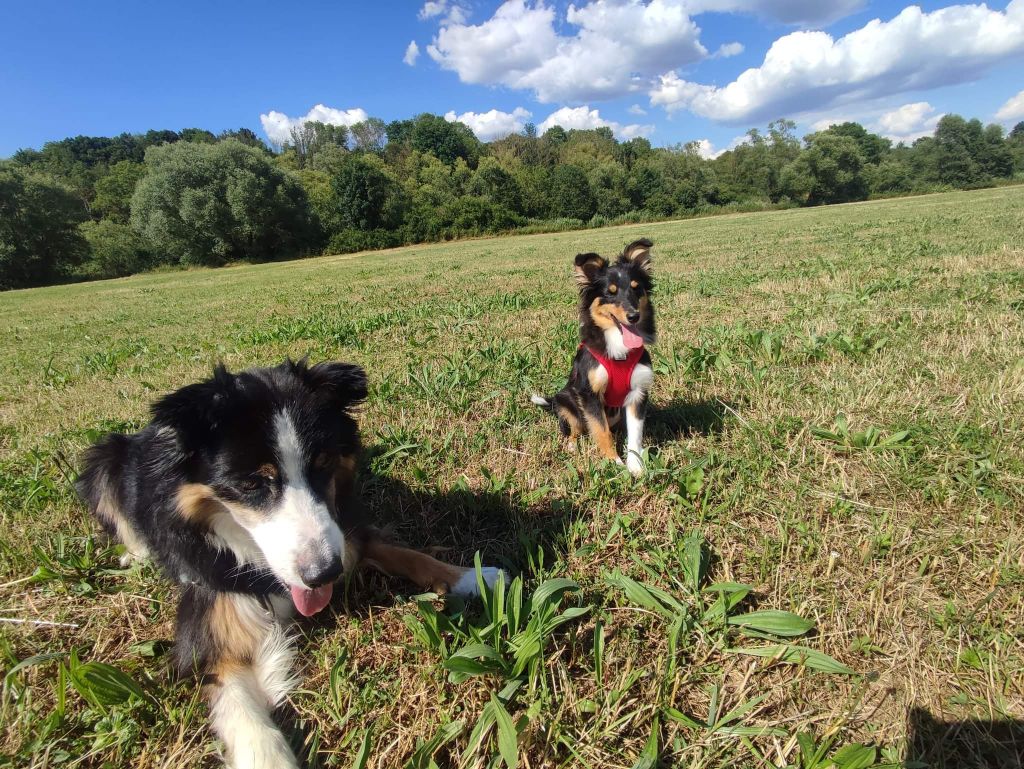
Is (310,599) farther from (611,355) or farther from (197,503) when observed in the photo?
(611,355)

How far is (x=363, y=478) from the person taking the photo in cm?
346

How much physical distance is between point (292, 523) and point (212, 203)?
50.2 metres

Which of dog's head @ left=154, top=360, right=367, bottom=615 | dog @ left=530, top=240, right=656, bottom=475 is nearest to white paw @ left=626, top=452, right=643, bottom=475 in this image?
dog @ left=530, top=240, right=656, bottom=475

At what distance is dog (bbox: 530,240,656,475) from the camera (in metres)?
3.85

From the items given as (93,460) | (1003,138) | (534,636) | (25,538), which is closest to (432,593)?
(534,636)

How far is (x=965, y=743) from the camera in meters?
1.63

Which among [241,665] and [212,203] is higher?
[212,203]

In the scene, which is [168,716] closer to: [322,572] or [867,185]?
[322,572]

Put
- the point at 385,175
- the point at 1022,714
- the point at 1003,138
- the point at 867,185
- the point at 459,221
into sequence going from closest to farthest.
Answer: the point at 1022,714, the point at 459,221, the point at 385,175, the point at 867,185, the point at 1003,138

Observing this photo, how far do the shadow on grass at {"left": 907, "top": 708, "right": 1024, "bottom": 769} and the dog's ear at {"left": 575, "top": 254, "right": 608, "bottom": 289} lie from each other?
133 inches

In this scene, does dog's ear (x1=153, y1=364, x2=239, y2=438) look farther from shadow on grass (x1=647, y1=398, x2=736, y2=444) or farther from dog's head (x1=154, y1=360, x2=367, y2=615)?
shadow on grass (x1=647, y1=398, x2=736, y2=444)

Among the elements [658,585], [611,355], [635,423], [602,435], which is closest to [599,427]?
[602,435]

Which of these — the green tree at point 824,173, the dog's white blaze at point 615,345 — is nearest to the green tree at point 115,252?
the dog's white blaze at point 615,345

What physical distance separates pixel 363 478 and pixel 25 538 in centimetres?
189
